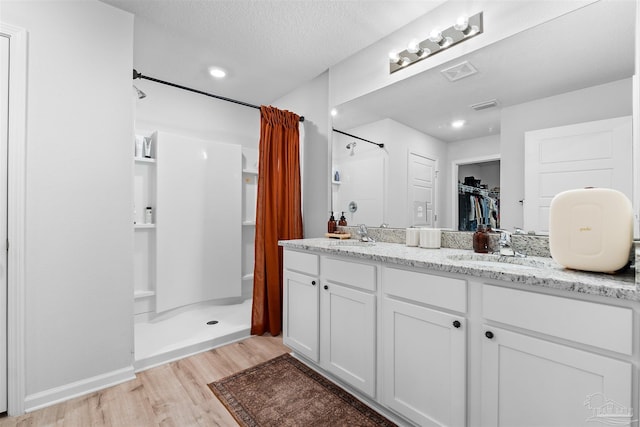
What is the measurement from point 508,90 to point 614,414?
1528 mm

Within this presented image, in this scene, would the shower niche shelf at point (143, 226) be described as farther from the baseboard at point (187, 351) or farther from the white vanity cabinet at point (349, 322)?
the white vanity cabinet at point (349, 322)

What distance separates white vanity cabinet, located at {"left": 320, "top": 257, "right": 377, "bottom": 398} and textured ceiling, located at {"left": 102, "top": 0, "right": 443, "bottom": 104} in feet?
5.62

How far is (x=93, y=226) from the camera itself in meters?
1.75

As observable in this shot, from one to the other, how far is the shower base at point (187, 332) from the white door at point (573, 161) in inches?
94.8

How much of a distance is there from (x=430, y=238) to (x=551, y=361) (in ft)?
3.03

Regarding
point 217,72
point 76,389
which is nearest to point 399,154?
point 217,72

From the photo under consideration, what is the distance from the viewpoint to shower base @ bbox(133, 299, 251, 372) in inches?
82.6

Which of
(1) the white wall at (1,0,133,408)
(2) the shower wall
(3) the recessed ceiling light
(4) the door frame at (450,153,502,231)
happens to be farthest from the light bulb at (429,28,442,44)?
(2) the shower wall

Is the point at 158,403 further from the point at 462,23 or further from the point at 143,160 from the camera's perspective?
the point at 462,23

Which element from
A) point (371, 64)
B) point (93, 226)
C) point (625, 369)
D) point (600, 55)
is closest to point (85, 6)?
point (93, 226)

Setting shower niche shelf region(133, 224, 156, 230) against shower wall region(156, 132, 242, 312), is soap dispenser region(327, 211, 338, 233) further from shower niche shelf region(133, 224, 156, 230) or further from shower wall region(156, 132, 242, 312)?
shower niche shelf region(133, 224, 156, 230)

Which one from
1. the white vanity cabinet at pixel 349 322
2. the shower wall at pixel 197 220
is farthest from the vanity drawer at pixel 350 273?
the shower wall at pixel 197 220

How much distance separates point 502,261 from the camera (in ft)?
4.66

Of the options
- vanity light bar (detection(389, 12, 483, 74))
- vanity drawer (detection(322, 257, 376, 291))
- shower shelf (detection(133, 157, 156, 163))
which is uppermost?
vanity light bar (detection(389, 12, 483, 74))
